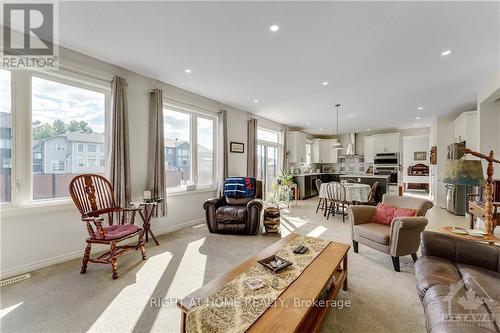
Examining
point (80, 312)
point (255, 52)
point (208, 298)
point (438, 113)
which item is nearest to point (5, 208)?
point (80, 312)

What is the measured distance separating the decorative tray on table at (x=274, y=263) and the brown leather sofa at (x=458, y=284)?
92 centimetres

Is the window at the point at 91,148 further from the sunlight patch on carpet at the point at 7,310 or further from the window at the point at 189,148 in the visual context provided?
the sunlight patch on carpet at the point at 7,310

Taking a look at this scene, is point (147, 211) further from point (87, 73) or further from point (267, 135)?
point (267, 135)

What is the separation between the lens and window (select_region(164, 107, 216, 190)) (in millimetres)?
4141

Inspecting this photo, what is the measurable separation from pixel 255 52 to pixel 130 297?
3.14 m

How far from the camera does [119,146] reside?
312 cm

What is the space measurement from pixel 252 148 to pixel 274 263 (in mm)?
4333

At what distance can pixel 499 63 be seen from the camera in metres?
3.06

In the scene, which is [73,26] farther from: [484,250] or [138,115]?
[484,250]

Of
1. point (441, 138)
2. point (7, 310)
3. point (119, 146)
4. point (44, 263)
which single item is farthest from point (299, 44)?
point (441, 138)

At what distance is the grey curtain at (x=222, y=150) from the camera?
494 centimetres

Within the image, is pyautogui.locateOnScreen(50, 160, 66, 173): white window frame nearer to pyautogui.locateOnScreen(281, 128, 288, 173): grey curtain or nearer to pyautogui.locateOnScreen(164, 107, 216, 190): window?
pyautogui.locateOnScreen(164, 107, 216, 190): window

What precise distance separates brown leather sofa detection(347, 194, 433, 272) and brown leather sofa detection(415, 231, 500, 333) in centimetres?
54

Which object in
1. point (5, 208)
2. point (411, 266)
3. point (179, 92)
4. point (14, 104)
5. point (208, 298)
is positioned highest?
point (179, 92)
